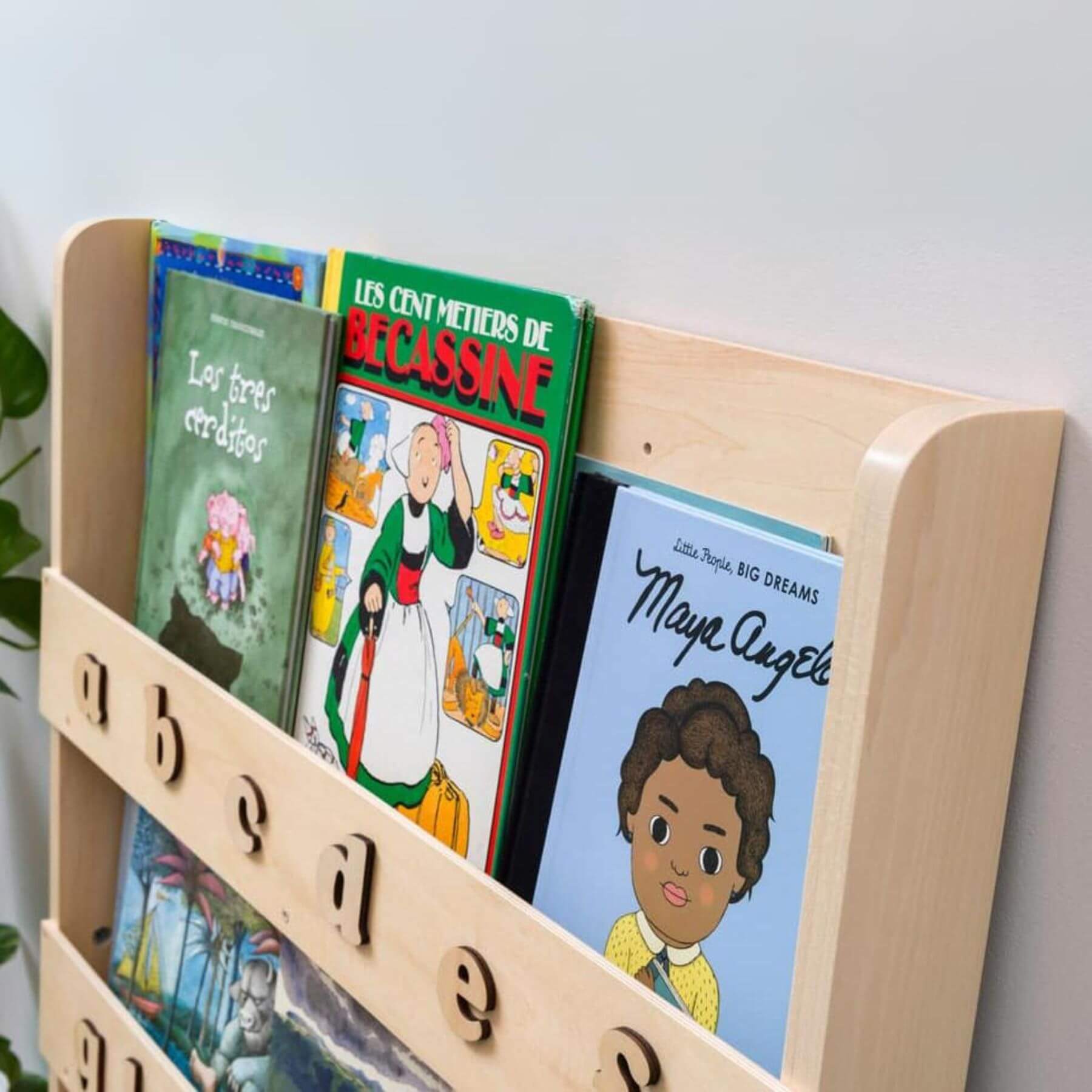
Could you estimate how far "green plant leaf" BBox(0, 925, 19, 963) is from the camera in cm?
132

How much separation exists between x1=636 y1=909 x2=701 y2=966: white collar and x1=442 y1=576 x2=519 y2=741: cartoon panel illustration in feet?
0.46

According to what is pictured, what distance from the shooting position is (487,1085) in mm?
678

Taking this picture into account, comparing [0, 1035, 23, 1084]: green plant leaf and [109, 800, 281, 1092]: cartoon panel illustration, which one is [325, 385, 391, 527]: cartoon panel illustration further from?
[0, 1035, 23, 1084]: green plant leaf

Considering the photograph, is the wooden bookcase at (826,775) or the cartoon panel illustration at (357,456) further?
the cartoon panel illustration at (357,456)

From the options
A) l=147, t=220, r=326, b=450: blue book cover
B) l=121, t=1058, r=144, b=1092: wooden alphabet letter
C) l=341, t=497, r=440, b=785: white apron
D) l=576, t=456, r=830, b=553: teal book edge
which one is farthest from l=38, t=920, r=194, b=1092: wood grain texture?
l=576, t=456, r=830, b=553: teal book edge

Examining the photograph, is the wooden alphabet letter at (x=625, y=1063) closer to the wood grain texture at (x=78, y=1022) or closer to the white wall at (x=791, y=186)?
the white wall at (x=791, y=186)

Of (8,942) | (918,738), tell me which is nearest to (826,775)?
(918,738)

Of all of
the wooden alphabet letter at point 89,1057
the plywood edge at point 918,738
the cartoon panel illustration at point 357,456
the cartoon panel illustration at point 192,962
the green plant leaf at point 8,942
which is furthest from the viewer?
the green plant leaf at point 8,942

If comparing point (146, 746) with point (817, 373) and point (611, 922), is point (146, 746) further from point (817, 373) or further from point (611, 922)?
point (817, 373)

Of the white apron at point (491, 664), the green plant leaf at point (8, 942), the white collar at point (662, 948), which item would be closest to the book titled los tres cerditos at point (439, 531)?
the white apron at point (491, 664)

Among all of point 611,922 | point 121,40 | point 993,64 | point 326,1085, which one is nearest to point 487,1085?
point 611,922

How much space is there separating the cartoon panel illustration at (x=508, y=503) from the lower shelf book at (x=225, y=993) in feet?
1.07

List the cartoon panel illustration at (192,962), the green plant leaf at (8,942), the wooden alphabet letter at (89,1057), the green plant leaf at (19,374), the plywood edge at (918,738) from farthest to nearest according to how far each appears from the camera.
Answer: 1. the green plant leaf at (8,942)
2. the green plant leaf at (19,374)
3. the wooden alphabet letter at (89,1057)
4. the cartoon panel illustration at (192,962)
5. the plywood edge at (918,738)

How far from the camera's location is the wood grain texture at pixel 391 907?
602mm
